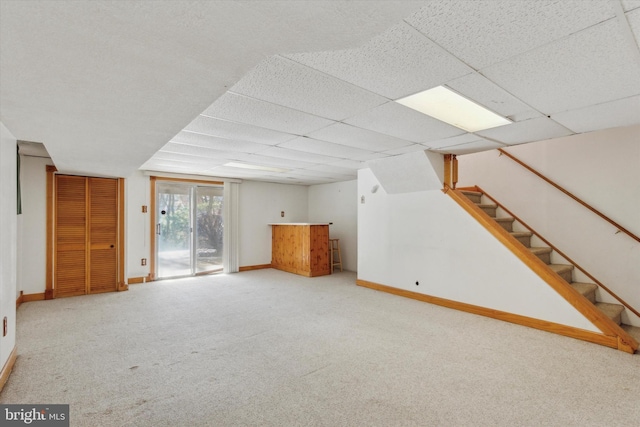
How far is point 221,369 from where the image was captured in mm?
2486

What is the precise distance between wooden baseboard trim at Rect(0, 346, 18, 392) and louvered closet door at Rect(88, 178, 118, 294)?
104 inches

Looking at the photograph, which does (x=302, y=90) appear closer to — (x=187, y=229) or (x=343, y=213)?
(x=187, y=229)

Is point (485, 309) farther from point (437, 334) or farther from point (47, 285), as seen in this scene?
point (47, 285)

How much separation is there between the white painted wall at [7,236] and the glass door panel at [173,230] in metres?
3.52

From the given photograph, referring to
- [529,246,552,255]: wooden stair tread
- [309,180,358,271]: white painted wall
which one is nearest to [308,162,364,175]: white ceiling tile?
[309,180,358,271]: white painted wall

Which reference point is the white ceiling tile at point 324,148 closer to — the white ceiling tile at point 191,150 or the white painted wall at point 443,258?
the white ceiling tile at point 191,150

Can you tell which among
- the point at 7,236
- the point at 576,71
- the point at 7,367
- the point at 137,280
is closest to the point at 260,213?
the point at 137,280

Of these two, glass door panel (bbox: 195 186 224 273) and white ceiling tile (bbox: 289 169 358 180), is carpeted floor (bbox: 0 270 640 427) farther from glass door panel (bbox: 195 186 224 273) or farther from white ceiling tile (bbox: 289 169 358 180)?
white ceiling tile (bbox: 289 169 358 180)

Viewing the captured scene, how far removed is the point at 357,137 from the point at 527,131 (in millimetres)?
1778

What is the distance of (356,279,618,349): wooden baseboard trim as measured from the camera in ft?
9.73

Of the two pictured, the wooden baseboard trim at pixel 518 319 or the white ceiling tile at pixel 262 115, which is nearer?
the white ceiling tile at pixel 262 115

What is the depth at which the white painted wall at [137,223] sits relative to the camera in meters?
5.79

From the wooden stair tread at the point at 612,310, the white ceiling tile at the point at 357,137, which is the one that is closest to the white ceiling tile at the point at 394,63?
the white ceiling tile at the point at 357,137
